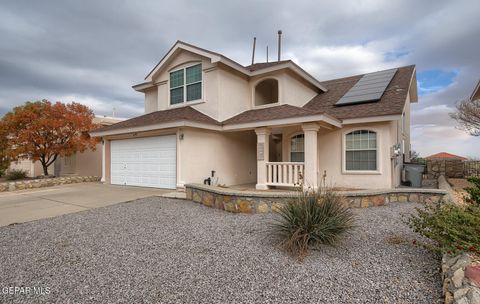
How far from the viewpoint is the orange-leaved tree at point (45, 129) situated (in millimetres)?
13531

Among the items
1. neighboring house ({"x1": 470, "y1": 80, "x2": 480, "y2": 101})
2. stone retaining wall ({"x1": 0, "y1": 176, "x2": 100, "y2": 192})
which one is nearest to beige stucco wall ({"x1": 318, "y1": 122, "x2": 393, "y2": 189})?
neighboring house ({"x1": 470, "y1": 80, "x2": 480, "y2": 101})

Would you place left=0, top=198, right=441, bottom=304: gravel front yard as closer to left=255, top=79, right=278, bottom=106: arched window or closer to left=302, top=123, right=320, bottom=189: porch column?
left=302, top=123, right=320, bottom=189: porch column

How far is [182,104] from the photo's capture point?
41.7ft

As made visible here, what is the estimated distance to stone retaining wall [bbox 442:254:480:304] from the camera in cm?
243

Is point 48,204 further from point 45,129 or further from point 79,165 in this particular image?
point 79,165

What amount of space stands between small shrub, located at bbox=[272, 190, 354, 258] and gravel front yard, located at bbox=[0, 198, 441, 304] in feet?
0.73

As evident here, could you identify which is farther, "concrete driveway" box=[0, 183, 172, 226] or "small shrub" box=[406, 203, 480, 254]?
"concrete driveway" box=[0, 183, 172, 226]

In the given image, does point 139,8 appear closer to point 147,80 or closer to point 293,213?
point 147,80

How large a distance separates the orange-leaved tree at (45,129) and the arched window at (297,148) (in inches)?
472

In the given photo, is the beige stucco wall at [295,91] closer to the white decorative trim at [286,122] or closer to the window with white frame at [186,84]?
the white decorative trim at [286,122]

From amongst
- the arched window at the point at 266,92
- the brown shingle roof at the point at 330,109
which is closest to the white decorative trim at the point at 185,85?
the brown shingle roof at the point at 330,109

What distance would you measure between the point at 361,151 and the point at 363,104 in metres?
2.11

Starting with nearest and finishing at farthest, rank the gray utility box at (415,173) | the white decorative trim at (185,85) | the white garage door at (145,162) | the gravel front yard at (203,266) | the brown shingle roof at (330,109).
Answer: the gravel front yard at (203,266)
the brown shingle roof at (330,109)
the white garage door at (145,162)
the gray utility box at (415,173)
the white decorative trim at (185,85)

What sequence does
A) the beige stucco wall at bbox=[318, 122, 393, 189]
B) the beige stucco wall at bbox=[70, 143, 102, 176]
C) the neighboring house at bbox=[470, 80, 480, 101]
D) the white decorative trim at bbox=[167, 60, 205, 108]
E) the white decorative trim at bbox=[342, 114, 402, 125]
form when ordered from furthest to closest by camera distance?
1. the beige stucco wall at bbox=[70, 143, 102, 176]
2. the neighboring house at bbox=[470, 80, 480, 101]
3. the white decorative trim at bbox=[167, 60, 205, 108]
4. the beige stucco wall at bbox=[318, 122, 393, 189]
5. the white decorative trim at bbox=[342, 114, 402, 125]
